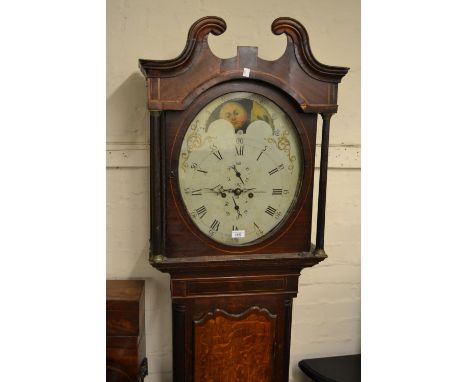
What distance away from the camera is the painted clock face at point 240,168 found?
4.87ft

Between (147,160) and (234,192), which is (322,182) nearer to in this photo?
(234,192)

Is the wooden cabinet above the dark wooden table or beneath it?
above

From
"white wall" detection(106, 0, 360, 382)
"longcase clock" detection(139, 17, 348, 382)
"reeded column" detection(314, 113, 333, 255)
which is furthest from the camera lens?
"white wall" detection(106, 0, 360, 382)

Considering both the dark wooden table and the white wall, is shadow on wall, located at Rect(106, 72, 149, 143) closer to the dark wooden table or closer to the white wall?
the white wall

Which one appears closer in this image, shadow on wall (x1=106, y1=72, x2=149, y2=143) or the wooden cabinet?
the wooden cabinet

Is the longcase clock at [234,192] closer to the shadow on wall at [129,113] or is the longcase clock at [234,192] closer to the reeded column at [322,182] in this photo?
the reeded column at [322,182]

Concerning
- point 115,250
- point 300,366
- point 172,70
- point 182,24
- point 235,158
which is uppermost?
point 182,24

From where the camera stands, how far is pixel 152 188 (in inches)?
58.2

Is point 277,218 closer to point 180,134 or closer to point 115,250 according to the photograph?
point 180,134

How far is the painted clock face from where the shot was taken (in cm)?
148

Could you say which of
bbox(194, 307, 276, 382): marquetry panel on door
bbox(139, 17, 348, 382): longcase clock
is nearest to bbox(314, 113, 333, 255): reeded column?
A: bbox(139, 17, 348, 382): longcase clock

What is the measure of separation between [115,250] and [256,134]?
2.84ft

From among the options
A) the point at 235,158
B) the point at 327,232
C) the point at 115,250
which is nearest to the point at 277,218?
the point at 235,158

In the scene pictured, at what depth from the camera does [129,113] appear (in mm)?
1849
